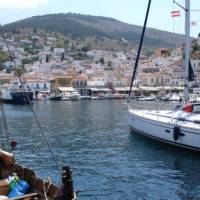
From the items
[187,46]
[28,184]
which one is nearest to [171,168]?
[187,46]

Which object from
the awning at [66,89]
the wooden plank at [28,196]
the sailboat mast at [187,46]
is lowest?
the awning at [66,89]

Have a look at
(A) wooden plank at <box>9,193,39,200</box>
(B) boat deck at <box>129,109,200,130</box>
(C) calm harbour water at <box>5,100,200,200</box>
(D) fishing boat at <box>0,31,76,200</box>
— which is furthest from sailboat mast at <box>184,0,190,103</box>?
(A) wooden plank at <box>9,193,39,200</box>

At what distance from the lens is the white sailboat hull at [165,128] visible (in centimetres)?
2640

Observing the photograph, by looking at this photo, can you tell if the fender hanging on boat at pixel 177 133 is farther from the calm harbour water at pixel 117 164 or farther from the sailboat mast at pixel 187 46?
the sailboat mast at pixel 187 46

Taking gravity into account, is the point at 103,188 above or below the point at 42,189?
below

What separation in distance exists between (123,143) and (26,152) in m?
7.37

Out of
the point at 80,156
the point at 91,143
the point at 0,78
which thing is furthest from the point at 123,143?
the point at 0,78

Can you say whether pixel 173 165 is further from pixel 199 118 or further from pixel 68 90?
Answer: pixel 68 90

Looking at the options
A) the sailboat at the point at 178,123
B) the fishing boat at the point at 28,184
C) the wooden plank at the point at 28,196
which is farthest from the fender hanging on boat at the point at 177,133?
the wooden plank at the point at 28,196

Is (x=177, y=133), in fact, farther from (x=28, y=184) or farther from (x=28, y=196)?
(x=28, y=196)

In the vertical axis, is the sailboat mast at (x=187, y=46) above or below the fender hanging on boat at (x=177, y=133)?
above

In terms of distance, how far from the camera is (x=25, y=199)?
12.5 metres

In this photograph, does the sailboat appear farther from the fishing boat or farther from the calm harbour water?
the fishing boat

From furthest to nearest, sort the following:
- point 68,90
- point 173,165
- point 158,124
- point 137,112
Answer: point 68,90, point 137,112, point 158,124, point 173,165
